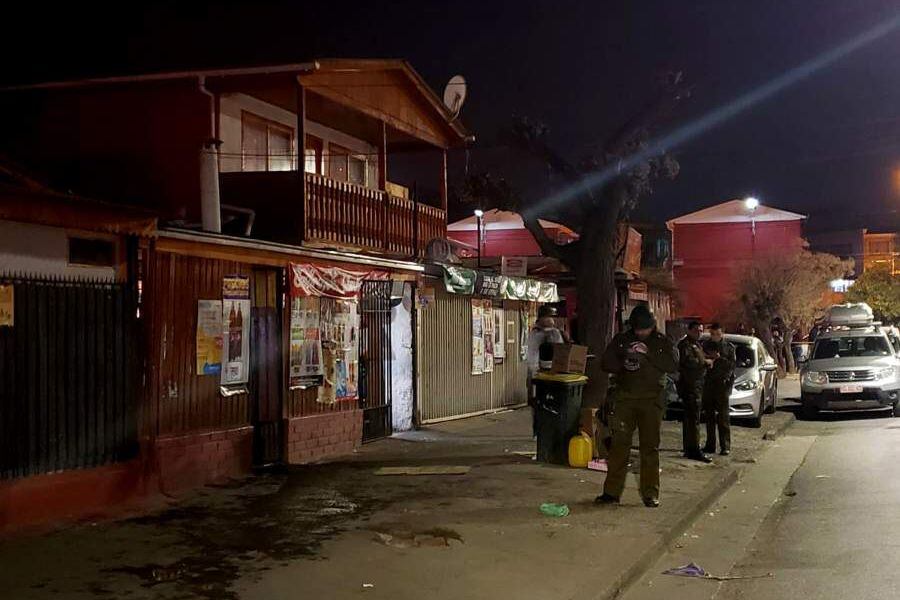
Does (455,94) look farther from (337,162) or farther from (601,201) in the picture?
(601,201)

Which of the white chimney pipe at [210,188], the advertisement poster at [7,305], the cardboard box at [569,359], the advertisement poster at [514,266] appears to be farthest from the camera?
the advertisement poster at [514,266]

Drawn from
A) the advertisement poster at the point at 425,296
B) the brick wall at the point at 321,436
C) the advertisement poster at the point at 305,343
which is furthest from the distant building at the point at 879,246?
the advertisement poster at the point at 305,343

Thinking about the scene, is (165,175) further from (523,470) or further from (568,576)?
(568,576)

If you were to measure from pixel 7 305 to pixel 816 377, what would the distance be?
15229mm

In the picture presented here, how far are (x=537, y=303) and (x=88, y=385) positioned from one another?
13.3 m

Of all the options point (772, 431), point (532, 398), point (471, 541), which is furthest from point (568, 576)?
point (772, 431)

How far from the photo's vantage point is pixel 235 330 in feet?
33.6

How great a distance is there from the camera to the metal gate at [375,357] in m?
13.1

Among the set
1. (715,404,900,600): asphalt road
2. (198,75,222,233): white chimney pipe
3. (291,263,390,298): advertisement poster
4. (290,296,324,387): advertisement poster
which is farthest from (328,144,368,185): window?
(715,404,900,600): asphalt road

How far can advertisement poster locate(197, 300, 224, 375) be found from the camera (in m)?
9.70

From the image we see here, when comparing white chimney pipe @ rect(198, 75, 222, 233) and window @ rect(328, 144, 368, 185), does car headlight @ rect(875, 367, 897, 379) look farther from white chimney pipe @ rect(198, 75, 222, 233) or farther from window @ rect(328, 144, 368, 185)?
white chimney pipe @ rect(198, 75, 222, 233)

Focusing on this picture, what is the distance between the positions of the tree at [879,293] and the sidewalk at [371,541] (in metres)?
36.0

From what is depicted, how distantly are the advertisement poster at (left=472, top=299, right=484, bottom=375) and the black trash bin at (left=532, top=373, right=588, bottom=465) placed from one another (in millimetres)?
5764

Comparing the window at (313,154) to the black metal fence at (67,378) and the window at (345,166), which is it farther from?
the black metal fence at (67,378)
